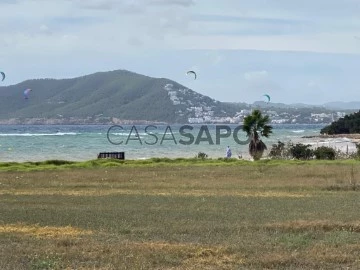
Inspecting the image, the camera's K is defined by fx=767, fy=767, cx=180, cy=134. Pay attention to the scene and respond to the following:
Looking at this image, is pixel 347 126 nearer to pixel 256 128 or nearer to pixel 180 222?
pixel 256 128

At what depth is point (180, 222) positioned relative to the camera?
20.4m

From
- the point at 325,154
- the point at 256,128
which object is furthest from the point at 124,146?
the point at 325,154

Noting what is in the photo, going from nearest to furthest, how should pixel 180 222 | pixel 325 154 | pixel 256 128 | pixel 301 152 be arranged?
pixel 180 222
pixel 256 128
pixel 325 154
pixel 301 152

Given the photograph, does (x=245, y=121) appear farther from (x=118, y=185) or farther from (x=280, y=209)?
(x=280, y=209)

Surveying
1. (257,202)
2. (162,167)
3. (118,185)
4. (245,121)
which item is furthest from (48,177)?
(245,121)

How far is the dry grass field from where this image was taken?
1448cm

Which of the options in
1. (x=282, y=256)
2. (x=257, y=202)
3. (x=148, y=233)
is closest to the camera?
(x=282, y=256)

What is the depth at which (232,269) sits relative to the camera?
1363cm

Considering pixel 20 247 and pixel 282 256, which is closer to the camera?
pixel 282 256

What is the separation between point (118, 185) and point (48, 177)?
263 inches

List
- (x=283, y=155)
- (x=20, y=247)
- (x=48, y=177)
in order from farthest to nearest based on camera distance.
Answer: (x=283, y=155), (x=48, y=177), (x=20, y=247)

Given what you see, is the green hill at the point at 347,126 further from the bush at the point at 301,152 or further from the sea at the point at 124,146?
the bush at the point at 301,152

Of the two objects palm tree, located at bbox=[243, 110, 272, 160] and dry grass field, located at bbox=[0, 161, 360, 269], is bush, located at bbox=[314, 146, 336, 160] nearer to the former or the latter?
palm tree, located at bbox=[243, 110, 272, 160]

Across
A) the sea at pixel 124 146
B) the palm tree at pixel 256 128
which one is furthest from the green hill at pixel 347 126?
the palm tree at pixel 256 128
